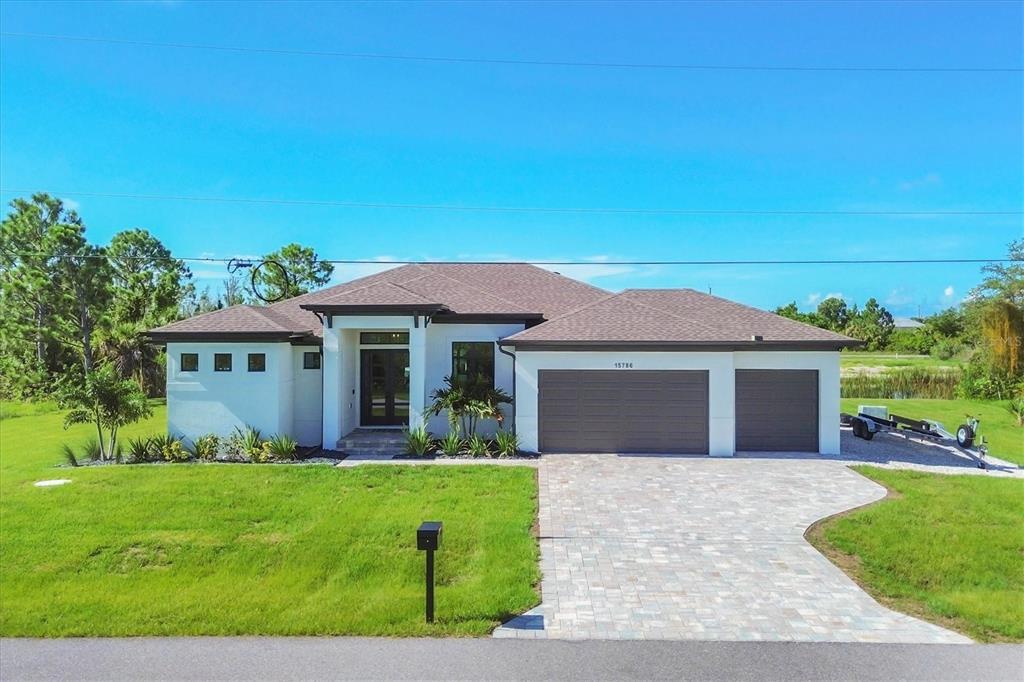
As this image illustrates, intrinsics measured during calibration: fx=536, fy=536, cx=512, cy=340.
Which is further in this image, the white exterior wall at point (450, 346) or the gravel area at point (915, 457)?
the white exterior wall at point (450, 346)

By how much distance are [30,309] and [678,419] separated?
27572 mm

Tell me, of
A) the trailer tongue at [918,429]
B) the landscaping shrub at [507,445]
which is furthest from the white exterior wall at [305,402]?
the trailer tongue at [918,429]

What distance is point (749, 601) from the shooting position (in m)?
5.76

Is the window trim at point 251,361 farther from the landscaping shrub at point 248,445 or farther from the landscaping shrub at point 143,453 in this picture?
the landscaping shrub at point 143,453

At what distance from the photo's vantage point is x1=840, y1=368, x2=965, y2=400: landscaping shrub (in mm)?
26547

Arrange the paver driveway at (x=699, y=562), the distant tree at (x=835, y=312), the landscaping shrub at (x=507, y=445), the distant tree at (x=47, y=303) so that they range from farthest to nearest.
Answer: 1. the distant tree at (x=835, y=312)
2. the distant tree at (x=47, y=303)
3. the landscaping shrub at (x=507, y=445)
4. the paver driveway at (x=699, y=562)

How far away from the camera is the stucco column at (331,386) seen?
13.8m

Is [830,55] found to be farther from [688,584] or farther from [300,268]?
[300,268]

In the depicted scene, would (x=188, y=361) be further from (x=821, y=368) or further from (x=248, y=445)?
(x=821, y=368)

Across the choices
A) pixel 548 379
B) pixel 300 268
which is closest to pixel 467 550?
pixel 548 379

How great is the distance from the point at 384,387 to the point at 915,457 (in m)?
13.9

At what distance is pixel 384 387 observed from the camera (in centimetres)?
1542

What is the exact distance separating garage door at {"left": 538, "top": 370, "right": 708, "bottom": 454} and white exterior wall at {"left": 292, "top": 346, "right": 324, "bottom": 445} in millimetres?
6119

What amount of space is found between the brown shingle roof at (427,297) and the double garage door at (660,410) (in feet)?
9.97
